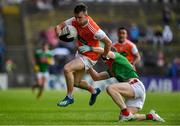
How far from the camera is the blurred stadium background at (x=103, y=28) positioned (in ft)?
156

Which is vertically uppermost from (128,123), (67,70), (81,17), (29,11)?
(29,11)

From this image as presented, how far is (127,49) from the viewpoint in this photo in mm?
27312

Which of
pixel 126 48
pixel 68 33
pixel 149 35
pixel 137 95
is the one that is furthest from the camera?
pixel 149 35

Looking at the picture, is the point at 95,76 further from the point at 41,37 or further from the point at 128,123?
the point at 41,37

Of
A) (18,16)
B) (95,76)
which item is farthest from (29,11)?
(95,76)

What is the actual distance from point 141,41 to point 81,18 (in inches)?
1240

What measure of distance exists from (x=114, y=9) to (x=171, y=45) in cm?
639

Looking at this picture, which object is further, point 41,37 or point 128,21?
point 128,21

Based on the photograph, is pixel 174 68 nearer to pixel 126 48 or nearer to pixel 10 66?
pixel 10 66

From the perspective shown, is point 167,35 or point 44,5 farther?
point 44,5

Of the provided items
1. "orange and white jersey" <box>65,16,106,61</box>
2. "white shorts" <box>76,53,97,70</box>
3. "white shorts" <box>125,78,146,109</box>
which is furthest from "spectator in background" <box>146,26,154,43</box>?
"white shorts" <box>125,78,146,109</box>

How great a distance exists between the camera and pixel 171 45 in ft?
171

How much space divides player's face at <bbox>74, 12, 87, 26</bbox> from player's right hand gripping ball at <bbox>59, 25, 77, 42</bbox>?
1.19 feet

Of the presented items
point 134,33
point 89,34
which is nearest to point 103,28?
point 134,33
